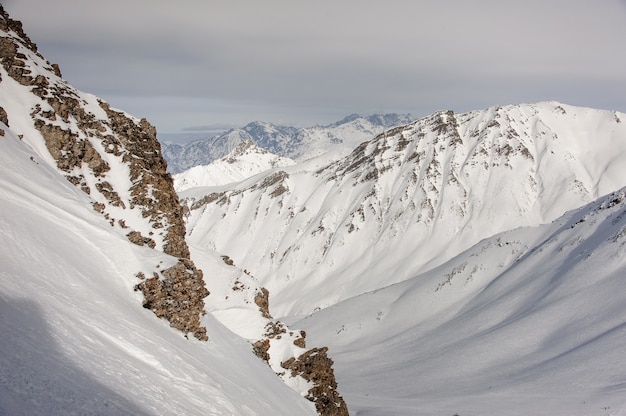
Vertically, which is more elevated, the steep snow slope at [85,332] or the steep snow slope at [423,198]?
the steep snow slope at [423,198]

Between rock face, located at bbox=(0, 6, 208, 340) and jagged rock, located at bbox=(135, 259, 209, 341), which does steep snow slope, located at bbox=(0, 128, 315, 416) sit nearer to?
jagged rock, located at bbox=(135, 259, 209, 341)

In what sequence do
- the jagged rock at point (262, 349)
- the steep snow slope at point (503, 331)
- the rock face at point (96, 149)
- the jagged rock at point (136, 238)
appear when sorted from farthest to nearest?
1. the steep snow slope at point (503, 331)
2. the jagged rock at point (262, 349)
3. the rock face at point (96, 149)
4. the jagged rock at point (136, 238)

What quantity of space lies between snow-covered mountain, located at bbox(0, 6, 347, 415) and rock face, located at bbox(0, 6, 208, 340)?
11 cm

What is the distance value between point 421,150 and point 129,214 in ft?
523

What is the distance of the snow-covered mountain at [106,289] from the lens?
12.0 m

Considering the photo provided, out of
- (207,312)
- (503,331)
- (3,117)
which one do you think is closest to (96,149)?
(3,117)

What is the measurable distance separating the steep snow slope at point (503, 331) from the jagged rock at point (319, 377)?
860 centimetres

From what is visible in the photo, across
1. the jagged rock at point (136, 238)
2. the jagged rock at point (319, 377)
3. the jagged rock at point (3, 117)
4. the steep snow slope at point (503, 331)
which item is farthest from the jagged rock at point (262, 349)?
the jagged rock at point (3, 117)

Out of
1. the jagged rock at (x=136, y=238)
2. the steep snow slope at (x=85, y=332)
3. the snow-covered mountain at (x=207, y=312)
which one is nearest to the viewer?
the steep snow slope at (x=85, y=332)

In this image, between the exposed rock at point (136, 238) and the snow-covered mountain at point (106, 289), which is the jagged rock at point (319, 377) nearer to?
the snow-covered mountain at point (106, 289)

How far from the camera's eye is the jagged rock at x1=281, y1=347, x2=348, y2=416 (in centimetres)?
3294

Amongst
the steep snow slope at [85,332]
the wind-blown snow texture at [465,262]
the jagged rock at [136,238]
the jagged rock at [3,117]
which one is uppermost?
the wind-blown snow texture at [465,262]

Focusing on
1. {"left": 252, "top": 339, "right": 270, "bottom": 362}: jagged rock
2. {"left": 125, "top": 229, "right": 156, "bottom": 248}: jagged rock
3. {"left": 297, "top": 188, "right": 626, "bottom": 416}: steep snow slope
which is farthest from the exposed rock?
{"left": 297, "top": 188, "right": 626, "bottom": 416}: steep snow slope

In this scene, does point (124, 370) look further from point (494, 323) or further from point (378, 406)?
point (494, 323)
